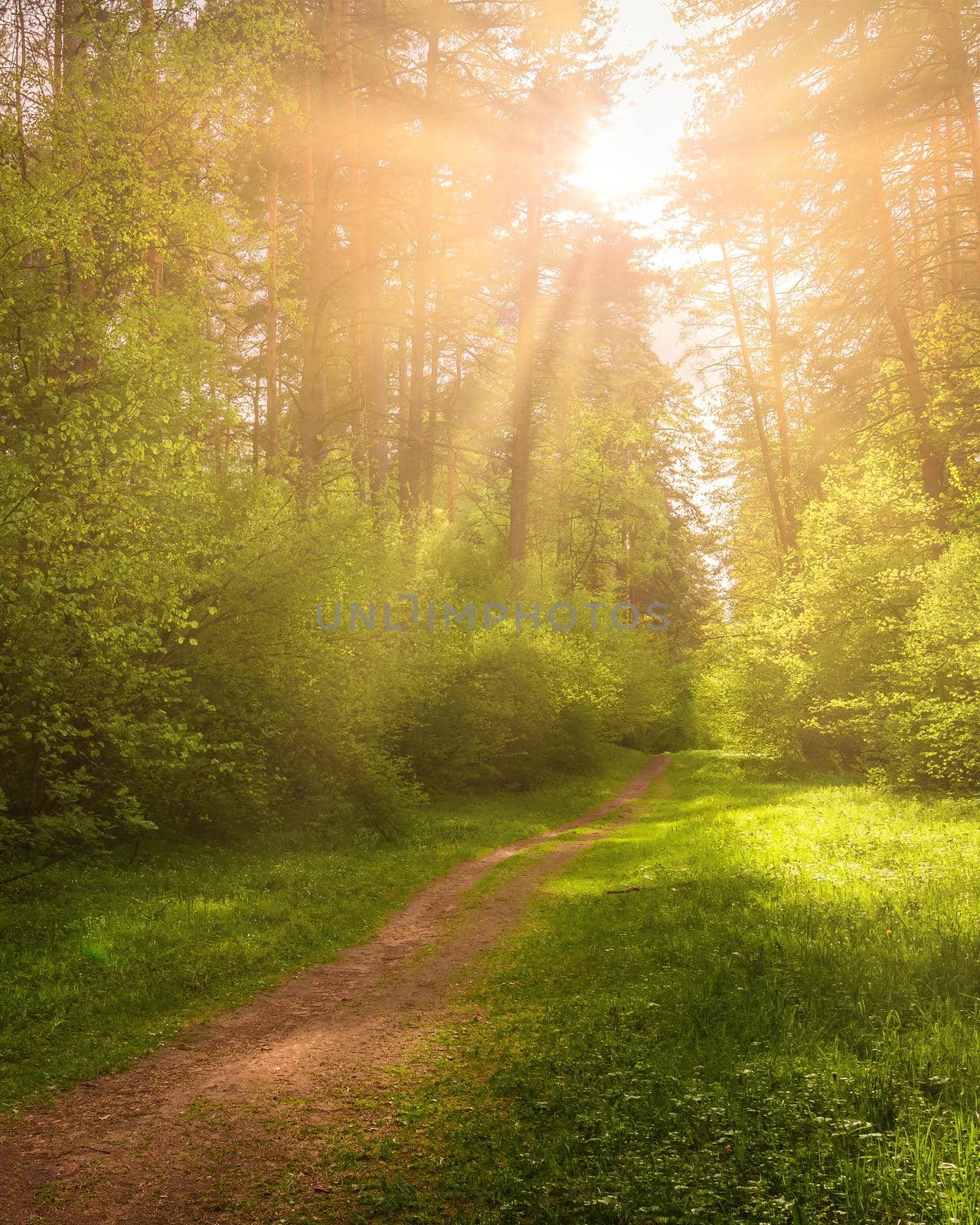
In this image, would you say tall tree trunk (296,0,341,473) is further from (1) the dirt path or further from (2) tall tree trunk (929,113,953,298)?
(2) tall tree trunk (929,113,953,298)

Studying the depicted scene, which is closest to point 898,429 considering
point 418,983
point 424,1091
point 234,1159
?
point 418,983

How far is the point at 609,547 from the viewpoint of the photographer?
40344 millimetres

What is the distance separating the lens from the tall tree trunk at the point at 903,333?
63.3 ft

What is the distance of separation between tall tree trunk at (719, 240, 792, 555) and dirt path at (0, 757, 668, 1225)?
25.7 metres

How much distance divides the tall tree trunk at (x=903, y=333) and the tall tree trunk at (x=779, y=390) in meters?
Result: 9.29

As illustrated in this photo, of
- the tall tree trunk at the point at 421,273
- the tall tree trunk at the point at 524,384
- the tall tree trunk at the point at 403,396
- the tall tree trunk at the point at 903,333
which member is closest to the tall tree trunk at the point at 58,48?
the tall tree trunk at the point at 403,396

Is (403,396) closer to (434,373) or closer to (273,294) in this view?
(434,373)

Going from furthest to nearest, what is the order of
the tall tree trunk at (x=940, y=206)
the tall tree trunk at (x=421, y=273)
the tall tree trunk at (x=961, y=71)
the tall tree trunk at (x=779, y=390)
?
1. the tall tree trunk at (x=779, y=390)
2. the tall tree trunk at (x=421, y=273)
3. the tall tree trunk at (x=940, y=206)
4. the tall tree trunk at (x=961, y=71)

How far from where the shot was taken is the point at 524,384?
1067 inches

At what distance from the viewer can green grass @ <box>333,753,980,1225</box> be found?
4406 mm

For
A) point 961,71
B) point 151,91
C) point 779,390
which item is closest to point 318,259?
point 151,91

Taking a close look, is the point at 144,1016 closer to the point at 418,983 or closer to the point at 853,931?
the point at 418,983

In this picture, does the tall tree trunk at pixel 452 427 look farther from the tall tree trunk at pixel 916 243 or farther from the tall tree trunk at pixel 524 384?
the tall tree trunk at pixel 916 243

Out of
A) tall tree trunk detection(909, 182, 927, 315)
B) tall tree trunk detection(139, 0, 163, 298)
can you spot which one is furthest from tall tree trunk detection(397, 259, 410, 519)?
tall tree trunk detection(909, 182, 927, 315)
